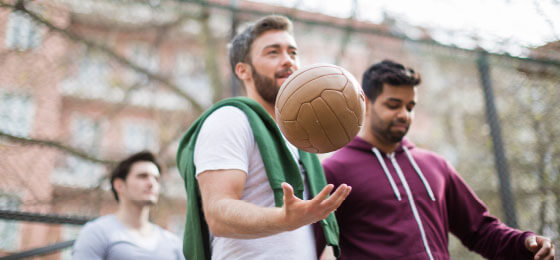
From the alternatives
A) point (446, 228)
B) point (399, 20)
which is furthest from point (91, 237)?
point (399, 20)

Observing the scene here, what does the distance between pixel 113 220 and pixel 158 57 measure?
2781 millimetres

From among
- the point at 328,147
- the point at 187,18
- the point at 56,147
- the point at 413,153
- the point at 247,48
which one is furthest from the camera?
the point at 187,18

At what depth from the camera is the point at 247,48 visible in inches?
97.3

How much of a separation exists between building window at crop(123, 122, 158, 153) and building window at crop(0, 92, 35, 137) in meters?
1.15

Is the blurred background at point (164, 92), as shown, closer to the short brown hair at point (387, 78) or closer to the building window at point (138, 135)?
the building window at point (138, 135)

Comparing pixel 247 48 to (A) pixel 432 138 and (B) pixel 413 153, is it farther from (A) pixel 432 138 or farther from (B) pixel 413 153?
(A) pixel 432 138

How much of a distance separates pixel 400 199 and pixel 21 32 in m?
3.83

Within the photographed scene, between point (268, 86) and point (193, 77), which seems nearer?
point (268, 86)

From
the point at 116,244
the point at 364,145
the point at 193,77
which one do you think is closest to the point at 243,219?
the point at 364,145

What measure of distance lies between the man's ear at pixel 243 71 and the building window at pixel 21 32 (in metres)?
2.83

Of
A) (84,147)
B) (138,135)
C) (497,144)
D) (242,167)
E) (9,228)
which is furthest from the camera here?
(138,135)

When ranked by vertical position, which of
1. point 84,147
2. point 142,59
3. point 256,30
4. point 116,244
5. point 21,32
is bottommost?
point 116,244

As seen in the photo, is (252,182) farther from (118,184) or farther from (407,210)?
(118,184)

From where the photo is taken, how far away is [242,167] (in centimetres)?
188
